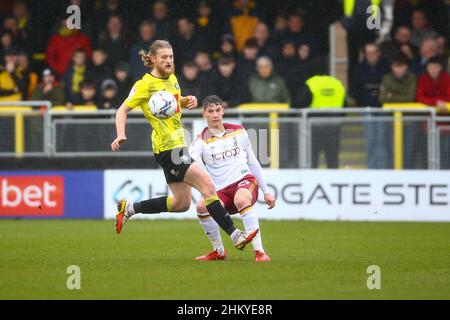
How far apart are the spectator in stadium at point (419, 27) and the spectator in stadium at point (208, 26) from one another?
3.53m

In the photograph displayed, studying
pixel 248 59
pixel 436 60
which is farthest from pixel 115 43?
pixel 436 60

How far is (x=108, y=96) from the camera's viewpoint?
18.1m

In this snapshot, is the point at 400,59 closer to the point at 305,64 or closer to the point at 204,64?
the point at 305,64

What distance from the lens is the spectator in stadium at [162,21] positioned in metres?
19.7

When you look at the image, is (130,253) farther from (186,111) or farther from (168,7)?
(168,7)

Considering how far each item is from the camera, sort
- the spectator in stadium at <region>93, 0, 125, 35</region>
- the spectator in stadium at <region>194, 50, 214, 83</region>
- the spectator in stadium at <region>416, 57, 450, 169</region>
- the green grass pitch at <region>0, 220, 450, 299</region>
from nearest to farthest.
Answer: the green grass pitch at <region>0, 220, 450, 299</region>
the spectator in stadium at <region>416, 57, 450, 169</region>
the spectator in stadium at <region>194, 50, 214, 83</region>
the spectator in stadium at <region>93, 0, 125, 35</region>

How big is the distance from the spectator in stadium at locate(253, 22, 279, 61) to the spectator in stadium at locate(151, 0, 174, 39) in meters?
1.63

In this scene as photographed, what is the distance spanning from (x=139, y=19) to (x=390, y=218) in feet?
20.9

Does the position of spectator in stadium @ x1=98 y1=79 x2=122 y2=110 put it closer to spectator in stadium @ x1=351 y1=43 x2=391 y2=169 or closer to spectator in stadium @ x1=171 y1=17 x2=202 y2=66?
spectator in stadium @ x1=171 y1=17 x2=202 y2=66

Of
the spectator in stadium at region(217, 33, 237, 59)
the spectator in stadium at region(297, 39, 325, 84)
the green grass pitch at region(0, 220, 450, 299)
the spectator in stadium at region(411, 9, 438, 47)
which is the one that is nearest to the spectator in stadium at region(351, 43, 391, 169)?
the spectator in stadium at region(297, 39, 325, 84)

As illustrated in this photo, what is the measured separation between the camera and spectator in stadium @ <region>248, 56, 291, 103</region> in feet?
59.1

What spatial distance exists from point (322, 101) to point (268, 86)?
105 centimetres

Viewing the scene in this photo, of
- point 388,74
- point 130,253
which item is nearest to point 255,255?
point 130,253

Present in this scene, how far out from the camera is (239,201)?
1093 cm
